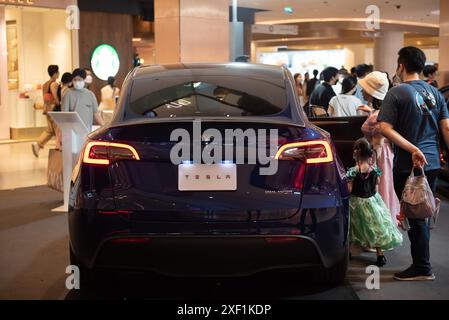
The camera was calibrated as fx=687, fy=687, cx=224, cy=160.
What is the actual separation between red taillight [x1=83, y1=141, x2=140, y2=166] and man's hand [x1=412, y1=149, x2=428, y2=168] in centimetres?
181

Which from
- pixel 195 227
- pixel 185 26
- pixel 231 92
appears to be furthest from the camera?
pixel 185 26

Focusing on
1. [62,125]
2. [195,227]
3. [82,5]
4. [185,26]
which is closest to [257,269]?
[195,227]

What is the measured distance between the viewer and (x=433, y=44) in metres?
40.5

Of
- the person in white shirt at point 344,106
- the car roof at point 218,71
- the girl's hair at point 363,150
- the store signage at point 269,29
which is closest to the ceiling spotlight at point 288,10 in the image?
the store signage at point 269,29

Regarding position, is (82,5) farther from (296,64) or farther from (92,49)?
(296,64)

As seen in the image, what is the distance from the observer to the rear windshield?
4.09 metres

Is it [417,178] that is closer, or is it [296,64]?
[417,178]

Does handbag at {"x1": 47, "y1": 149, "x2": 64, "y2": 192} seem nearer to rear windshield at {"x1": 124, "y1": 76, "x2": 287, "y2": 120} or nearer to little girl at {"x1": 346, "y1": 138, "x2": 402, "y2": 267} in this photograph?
rear windshield at {"x1": 124, "y1": 76, "x2": 287, "y2": 120}

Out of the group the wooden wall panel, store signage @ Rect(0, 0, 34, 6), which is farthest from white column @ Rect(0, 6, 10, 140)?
the wooden wall panel

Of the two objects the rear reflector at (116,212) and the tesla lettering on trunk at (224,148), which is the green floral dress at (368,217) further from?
the rear reflector at (116,212)

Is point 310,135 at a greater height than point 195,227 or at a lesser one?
greater

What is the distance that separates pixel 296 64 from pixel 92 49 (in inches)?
880
